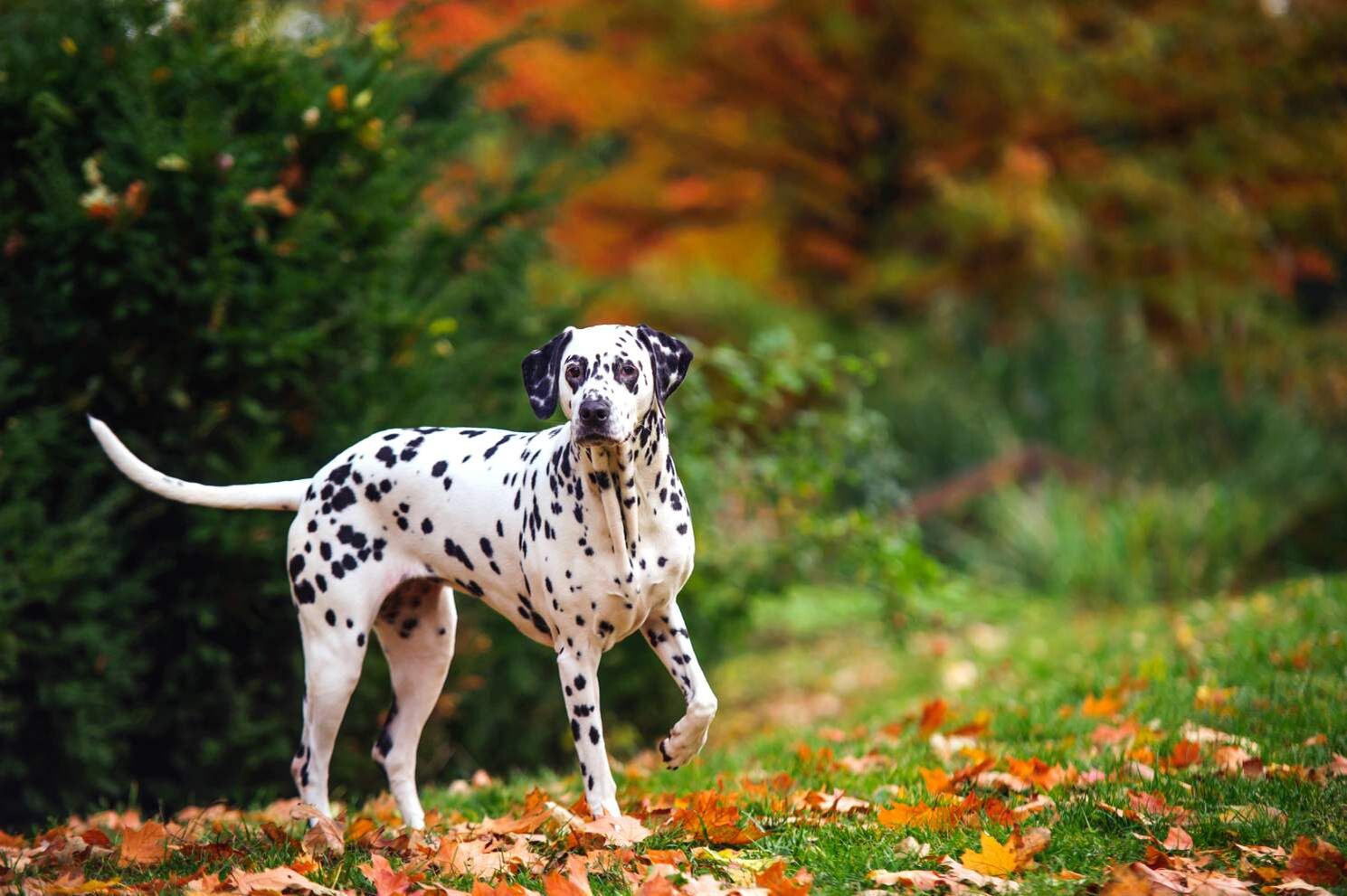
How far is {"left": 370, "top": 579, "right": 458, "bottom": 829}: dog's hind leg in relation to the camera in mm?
4523

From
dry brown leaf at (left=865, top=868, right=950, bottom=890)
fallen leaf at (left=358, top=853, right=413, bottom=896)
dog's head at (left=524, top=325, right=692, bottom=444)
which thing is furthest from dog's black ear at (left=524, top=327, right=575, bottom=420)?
dry brown leaf at (left=865, top=868, right=950, bottom=890)

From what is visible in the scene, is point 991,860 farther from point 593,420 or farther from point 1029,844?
point 593,420

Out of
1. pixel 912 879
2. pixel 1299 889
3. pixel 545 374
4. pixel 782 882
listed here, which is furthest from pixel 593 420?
pixel 1299 889

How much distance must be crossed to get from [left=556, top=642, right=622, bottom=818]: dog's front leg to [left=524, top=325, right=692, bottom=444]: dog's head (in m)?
0.74

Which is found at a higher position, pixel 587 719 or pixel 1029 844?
pixel 587 719

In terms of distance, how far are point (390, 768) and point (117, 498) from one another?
1987 mm

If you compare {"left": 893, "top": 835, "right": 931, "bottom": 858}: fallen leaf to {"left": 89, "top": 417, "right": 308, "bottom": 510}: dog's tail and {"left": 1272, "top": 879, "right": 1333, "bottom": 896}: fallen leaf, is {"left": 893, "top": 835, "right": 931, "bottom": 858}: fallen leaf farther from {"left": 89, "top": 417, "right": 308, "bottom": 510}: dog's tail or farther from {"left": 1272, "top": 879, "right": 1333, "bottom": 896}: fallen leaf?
{"left": 89, "top": 417, "right": 308, "bottom": 510}: dog's tail

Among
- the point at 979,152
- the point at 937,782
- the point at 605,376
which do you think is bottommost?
the point at 937,782

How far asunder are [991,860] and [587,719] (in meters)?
1.25

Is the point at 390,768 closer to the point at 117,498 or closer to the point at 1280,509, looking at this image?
the point at 117,498

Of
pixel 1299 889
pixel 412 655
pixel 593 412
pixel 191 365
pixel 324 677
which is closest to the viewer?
pixel 1299 889

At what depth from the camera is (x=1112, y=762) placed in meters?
4.48

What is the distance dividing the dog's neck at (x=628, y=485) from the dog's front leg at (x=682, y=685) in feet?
0.98

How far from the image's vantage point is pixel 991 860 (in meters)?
3.40
